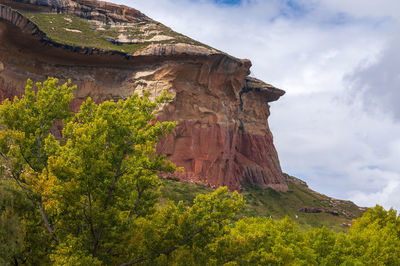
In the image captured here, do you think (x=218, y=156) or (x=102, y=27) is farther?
(x=102, y=27)

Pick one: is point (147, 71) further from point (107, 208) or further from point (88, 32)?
point (107, 208)

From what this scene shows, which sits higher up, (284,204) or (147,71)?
(147,71)

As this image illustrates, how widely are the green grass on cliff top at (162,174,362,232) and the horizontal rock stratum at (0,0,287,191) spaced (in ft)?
14.8

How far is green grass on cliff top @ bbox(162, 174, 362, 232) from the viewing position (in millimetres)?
51719

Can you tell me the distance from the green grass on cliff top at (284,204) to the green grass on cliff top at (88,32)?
86.5 feet

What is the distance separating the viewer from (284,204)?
68.9 m

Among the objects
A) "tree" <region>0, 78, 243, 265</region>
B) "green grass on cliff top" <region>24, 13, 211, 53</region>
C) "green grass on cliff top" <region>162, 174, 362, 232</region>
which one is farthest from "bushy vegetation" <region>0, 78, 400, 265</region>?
"green grass on cliff top" <region>24, 13, 211, 53</region>

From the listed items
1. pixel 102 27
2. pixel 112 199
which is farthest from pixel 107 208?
pixel 102 27

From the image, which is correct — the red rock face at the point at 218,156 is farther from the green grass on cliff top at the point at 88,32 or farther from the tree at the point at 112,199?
the tree at the point at 112,199

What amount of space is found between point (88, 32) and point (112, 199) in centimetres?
5865

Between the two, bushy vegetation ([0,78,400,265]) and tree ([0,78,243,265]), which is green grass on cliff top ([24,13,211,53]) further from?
tree ([0,78,243,265])

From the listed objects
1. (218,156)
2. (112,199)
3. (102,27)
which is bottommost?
(218,156)

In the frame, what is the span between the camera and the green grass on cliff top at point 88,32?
5959 cm

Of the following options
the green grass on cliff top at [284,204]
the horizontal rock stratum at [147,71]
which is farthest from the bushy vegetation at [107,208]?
the horizontal rock stratum at [147,71]
